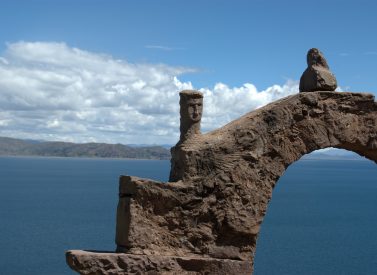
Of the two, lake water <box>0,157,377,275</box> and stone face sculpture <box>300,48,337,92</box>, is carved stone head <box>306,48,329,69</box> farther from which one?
lake water <box>0,157,377,275</box>

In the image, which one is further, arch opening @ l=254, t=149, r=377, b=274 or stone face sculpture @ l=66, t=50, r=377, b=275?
arch opening @ l=254, t=149, r=377, b=274

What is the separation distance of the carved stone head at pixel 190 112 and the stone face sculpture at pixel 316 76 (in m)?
1.92

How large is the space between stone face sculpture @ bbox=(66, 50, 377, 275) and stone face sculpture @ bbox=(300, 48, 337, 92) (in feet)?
0.64

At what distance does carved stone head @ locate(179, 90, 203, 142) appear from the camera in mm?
9703

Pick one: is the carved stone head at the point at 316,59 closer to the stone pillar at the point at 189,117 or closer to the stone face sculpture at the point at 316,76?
the stone face sculpture at the point at 316,76

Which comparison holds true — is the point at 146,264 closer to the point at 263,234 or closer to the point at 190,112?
the point at 190,112

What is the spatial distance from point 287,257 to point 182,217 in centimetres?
2774

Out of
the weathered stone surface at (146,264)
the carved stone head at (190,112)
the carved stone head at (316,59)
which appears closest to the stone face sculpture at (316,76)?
the carved stone head at (316,59)

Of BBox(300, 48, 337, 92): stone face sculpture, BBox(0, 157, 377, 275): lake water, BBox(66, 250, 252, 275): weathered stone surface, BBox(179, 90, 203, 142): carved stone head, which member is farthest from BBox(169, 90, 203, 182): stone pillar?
BBox(0, 157, 377, 275): lake water

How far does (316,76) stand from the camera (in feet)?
33.4

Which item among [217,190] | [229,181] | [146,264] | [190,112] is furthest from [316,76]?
[146,264]

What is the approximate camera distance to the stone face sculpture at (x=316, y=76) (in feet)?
33.4

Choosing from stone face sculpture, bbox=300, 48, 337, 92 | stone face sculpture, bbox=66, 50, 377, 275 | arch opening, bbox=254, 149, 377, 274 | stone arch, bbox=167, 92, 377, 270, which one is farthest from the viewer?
arch opening, bbox=254, 149, 377, 274

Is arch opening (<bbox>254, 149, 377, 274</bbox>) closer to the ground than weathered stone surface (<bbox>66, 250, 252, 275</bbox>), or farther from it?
closer to the ground
